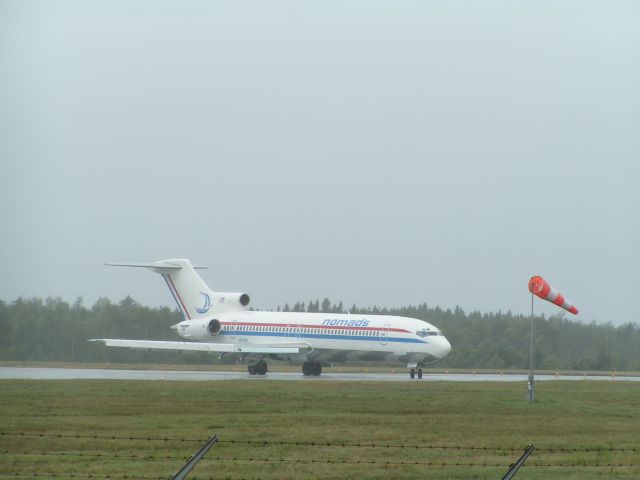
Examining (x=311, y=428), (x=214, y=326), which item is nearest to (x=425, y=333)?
(x=214, y=326)

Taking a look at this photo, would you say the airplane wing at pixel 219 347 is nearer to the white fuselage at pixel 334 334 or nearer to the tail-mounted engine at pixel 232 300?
the white fuselage at pixel 334 334

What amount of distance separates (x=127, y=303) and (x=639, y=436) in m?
51.8

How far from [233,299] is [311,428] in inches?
1357

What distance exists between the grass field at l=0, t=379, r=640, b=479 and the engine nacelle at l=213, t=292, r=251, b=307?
56.6 feet

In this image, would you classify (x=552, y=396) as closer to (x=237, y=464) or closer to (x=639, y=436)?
(x=639, y=436)

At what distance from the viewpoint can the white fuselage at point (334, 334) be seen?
5353 centimetres

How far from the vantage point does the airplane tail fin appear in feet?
198

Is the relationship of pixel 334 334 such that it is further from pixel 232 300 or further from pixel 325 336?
pixel 232 300

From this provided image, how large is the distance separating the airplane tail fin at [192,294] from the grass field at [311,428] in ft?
57.6

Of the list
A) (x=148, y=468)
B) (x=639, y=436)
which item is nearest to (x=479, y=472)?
(x=148, y=468)

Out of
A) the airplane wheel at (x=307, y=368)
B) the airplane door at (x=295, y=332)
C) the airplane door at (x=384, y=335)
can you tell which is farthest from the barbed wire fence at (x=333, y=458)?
the airplane wheel at (x=307, y=368)

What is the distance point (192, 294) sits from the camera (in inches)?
2406

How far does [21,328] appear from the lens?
5747cm

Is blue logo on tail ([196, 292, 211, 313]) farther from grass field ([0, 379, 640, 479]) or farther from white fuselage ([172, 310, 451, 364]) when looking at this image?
grass field ([0, 379, 640, 479])
